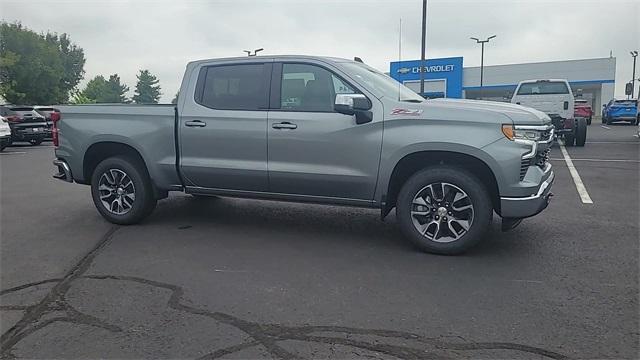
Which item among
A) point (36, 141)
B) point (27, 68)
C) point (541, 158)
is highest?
point (27, 68)

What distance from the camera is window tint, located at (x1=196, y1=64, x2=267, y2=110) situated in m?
5.71

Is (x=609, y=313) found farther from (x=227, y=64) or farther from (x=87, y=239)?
(x=87, y=239)

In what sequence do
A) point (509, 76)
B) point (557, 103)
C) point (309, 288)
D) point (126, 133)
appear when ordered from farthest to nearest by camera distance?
1. point (509, 76)
2. point (557, 103)
3. point (126, 133)
4. point (309, 288)

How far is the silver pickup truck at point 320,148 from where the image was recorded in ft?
15.8

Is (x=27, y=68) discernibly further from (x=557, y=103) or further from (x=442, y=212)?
(x=442, y=212)

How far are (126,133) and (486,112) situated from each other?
4.07m

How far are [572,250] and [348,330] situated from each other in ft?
9.59

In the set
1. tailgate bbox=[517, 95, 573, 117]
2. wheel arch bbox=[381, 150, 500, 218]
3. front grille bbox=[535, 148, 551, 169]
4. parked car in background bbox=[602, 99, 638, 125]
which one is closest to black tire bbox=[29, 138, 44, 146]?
tailgate bbox=[517, 95, 573, 117]

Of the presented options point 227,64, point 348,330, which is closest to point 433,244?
point 348,330

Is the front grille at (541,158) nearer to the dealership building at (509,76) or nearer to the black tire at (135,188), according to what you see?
the black tire at (135,188)

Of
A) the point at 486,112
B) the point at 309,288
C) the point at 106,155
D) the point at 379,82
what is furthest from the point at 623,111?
the point at 309,288

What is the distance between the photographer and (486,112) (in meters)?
4.76

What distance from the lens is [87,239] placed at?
5805mm

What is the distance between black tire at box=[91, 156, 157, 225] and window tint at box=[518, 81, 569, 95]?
1317cm
